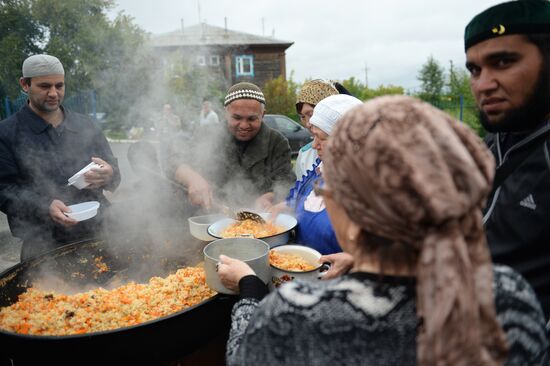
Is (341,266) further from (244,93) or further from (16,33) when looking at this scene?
(16,33)

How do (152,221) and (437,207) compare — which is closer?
(437,207)

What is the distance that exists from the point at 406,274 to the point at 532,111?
1.23 m

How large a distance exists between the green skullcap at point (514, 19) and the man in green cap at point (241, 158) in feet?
6.94

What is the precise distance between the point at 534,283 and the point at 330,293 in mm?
1060

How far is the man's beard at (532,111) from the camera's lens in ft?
5.07

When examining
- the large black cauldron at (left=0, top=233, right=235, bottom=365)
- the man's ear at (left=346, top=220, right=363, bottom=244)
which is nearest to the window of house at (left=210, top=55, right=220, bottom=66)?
the large black cauldron at (left=0, top=233, right=235, bottom=365)

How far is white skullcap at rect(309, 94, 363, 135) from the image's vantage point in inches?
90.6

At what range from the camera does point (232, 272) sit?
5.09 ft

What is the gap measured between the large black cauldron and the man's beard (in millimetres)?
1671

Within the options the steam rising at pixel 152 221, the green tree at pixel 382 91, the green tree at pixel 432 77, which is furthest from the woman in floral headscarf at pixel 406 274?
the green tree at pixel 432 77

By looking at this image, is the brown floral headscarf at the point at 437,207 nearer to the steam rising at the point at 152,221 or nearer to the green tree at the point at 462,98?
the steam rising at the point at 152,221

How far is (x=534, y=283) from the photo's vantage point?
1.41 meters

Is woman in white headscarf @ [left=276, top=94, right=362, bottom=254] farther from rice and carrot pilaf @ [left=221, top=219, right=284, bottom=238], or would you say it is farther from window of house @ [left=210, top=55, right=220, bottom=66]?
window of house @ [left=210, top=55, right=220, bottom=66]

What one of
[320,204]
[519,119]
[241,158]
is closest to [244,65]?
[241,158]
